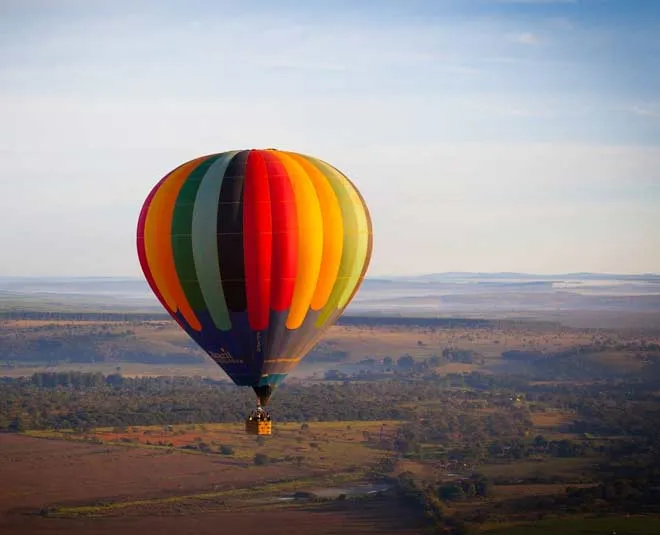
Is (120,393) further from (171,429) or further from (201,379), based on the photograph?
(171,429)

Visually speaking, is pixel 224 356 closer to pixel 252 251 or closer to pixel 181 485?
pixel 252 251

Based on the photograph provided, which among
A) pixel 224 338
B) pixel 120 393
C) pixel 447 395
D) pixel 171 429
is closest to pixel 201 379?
pixel 120 393

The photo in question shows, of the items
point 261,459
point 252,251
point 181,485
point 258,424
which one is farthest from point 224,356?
point 261,459

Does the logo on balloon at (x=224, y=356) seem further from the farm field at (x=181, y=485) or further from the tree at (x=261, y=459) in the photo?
the tree at (x=261, y=459)

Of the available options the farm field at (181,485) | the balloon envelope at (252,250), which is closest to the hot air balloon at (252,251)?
the balloon envelope at (252,250)

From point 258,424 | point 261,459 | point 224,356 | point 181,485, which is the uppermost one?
point 224,356
